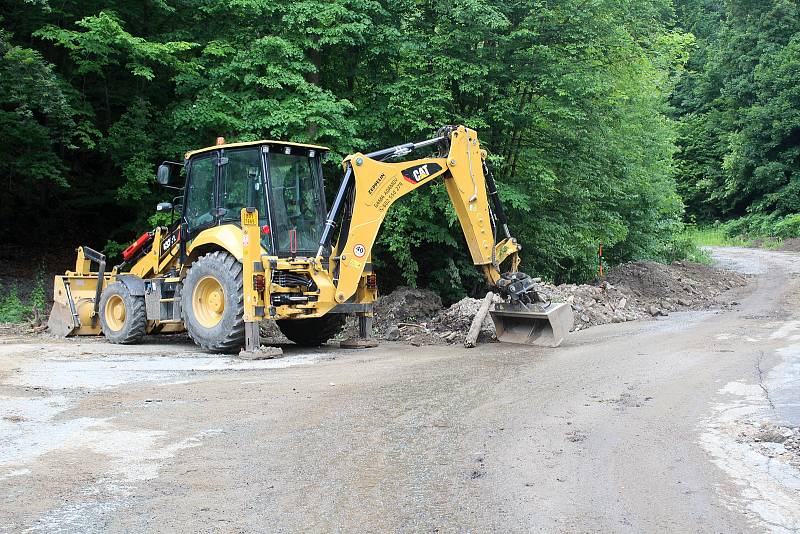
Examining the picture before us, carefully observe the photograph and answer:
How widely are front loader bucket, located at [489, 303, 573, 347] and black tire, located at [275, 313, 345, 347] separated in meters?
2.57

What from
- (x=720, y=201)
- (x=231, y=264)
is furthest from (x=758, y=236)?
(x=231, y=264)

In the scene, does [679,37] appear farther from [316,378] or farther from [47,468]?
[47,468]

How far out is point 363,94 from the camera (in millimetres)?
18391

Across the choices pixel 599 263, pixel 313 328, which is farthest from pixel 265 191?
pixel 599 263

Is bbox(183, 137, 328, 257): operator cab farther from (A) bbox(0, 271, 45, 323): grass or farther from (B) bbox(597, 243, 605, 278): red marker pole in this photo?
(B) bbox(597, 243, 605, 278): red marker pole

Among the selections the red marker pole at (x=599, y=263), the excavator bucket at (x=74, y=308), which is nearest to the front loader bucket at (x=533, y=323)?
the excavator bucket at (x=74, y=308)

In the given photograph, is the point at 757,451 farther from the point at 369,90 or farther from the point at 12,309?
the point at 12,309

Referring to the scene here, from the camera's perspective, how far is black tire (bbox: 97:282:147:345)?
13078 mm

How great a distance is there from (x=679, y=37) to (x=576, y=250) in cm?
710

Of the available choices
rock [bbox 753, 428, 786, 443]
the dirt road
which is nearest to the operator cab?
the dirt road

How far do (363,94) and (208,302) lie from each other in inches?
319

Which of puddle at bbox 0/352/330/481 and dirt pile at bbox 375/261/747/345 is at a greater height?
dirt pile at bbox 375/261/747/345

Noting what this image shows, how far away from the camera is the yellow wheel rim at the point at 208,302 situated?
38.7ft

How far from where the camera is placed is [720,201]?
47656 millimetres
